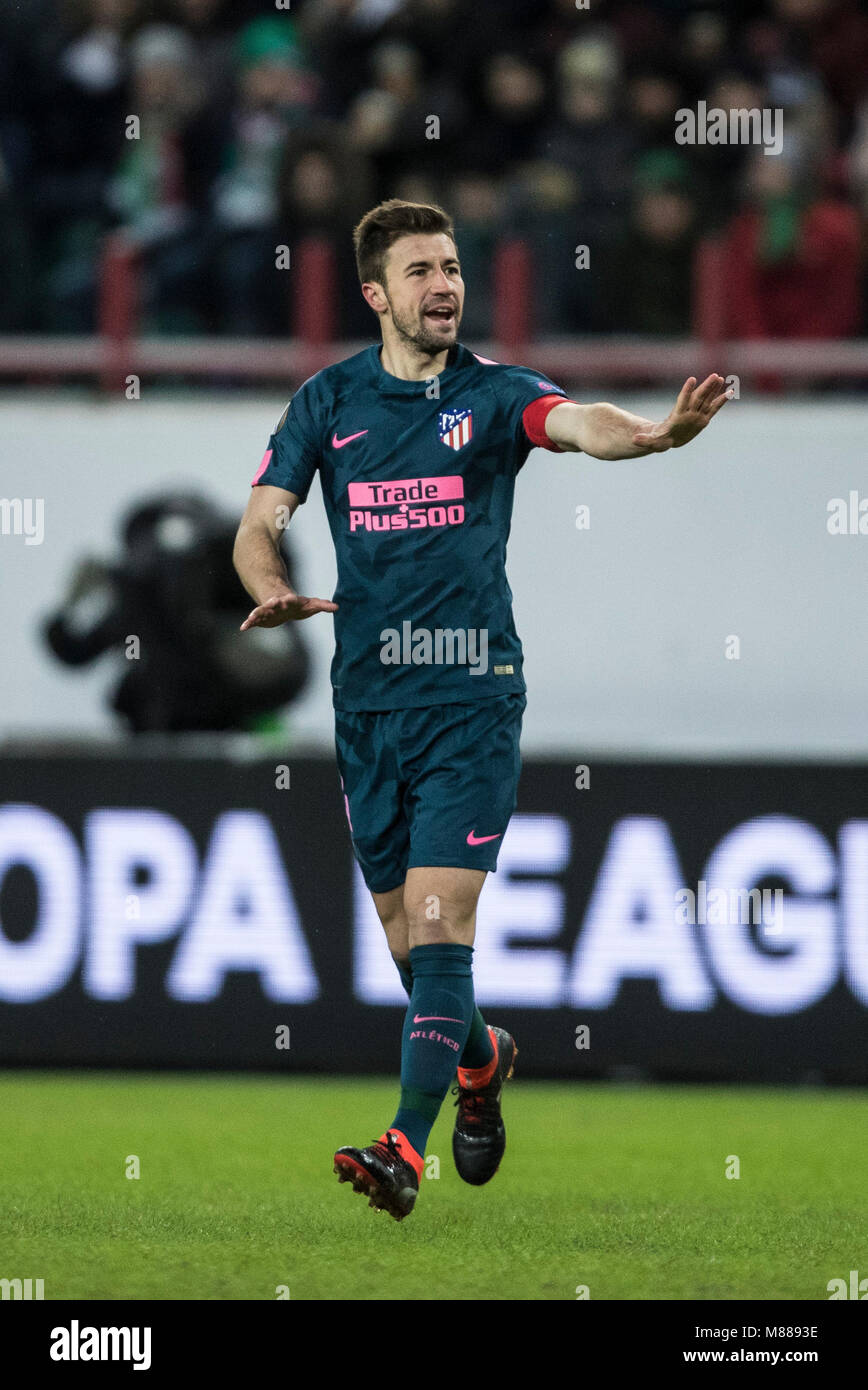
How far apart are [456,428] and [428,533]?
0.95 feet

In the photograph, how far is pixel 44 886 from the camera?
9328mm

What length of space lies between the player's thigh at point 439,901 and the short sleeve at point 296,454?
1.12 meters

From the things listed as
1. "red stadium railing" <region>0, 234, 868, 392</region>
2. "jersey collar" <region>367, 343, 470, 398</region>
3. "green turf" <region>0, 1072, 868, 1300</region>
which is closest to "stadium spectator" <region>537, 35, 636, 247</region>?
"red stadium railing" <region>0, 234, 868, 392</region>

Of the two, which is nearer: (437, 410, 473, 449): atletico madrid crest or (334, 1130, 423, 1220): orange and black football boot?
(334, 1130, 423, 1220): orange and black football boot

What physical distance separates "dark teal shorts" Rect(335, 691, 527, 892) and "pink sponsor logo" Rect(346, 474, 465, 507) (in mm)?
544

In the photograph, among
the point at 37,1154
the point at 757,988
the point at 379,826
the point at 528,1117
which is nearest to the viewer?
the point at 379,826

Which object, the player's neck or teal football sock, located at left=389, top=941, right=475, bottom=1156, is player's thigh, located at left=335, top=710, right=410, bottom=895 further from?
the player's neck

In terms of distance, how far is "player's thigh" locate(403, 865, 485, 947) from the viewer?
554 cm

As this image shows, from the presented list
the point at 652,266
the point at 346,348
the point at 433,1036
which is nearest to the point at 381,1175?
the point at 433,1036

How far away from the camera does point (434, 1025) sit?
5516 mm

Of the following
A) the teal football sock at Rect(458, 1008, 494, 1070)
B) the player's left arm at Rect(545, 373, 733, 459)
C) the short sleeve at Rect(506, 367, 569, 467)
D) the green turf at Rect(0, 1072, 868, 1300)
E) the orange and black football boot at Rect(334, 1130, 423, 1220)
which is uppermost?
the short sleeve at Rect(506, 367, 569, 467)

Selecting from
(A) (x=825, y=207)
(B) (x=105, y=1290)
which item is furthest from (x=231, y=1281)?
(A) (x=825, y=207)

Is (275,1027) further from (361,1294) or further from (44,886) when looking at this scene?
(361,1294)

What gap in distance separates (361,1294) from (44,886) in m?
4.72
